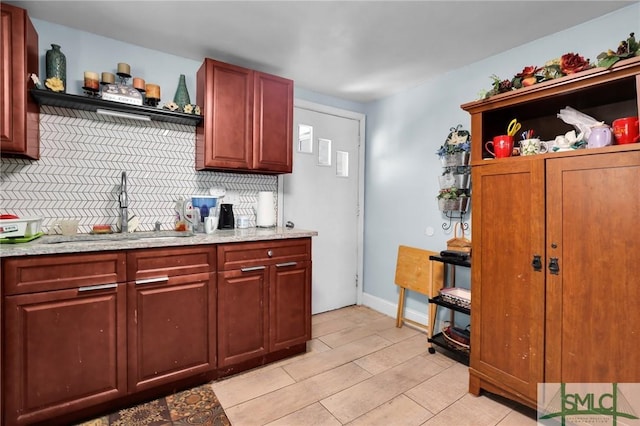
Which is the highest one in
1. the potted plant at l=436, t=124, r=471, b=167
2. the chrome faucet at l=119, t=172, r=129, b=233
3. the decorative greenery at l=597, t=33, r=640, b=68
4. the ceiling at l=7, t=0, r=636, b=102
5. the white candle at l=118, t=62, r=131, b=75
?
the ceiling at l=7, t=0, r=636, b=102

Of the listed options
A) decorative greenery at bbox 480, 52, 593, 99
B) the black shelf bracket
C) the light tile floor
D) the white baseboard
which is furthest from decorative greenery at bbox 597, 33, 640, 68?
the white baseboard

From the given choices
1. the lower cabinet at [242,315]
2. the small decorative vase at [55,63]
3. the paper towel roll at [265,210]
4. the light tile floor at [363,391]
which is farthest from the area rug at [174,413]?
the small decorative vase at [55,63]

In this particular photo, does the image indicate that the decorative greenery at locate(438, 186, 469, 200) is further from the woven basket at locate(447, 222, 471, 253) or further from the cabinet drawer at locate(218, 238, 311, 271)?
the cabinet drawer at locate(218, 238, 311, 271)

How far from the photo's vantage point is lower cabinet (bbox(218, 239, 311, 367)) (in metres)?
2.11

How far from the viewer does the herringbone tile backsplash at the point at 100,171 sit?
203 centimetres

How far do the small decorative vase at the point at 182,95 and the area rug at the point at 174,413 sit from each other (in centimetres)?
206

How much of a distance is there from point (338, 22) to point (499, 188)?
1507mm

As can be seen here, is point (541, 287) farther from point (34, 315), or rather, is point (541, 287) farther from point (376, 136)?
point (34, 315)

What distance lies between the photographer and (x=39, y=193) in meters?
2.04

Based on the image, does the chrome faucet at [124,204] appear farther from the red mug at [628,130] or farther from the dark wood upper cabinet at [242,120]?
the red mug at [628,130]

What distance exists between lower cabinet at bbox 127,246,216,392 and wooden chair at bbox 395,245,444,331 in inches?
71.2

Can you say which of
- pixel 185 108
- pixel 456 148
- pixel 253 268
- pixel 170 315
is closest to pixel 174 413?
pixel 170 315

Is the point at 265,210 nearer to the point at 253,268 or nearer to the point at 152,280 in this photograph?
the point at 253,268

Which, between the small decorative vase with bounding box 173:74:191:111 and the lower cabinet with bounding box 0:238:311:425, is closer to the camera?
the lower cabinet with bounding box 0:238:311:425
